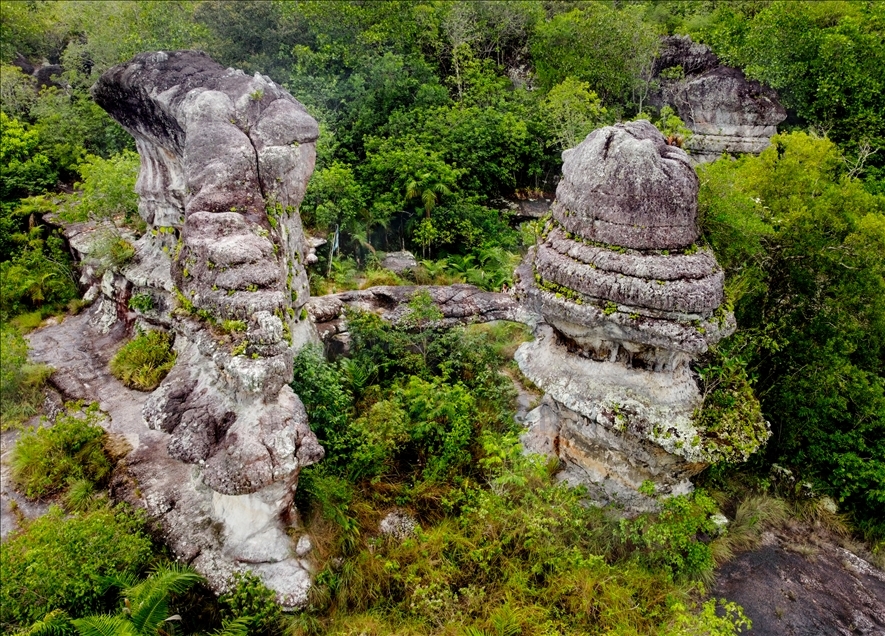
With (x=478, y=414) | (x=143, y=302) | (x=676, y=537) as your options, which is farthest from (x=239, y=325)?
(x=676, y=537)

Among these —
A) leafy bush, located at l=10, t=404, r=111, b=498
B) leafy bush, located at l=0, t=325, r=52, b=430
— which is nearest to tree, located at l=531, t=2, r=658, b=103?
leafy bush, located at l=0, t=325, r=52, b=430

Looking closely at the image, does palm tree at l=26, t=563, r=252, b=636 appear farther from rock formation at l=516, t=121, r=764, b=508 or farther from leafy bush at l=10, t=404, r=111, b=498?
rock formation at l=516, t=121, r=764, b=508

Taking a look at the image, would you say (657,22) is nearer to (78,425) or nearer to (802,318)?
(802,318)

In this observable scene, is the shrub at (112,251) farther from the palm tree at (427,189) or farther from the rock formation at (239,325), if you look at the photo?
the palm tree at (427,189)

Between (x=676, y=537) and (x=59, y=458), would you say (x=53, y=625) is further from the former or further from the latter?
(x=676, y=537)

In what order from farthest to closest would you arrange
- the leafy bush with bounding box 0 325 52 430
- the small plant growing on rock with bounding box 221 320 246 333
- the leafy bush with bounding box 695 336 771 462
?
1. the leafy bush with bounding box 0 325 52 430
2. the leafy bush with bounding box 695 336 771 462
3. the small plant growing on rock with bounding box 221 320 246 333

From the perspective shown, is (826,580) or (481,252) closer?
(826,580)

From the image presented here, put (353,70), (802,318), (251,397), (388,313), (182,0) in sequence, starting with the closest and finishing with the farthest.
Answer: (251,397), (802,318), (388,313), (353,70), (182,0)

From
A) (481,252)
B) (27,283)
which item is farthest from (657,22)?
(27,283)
